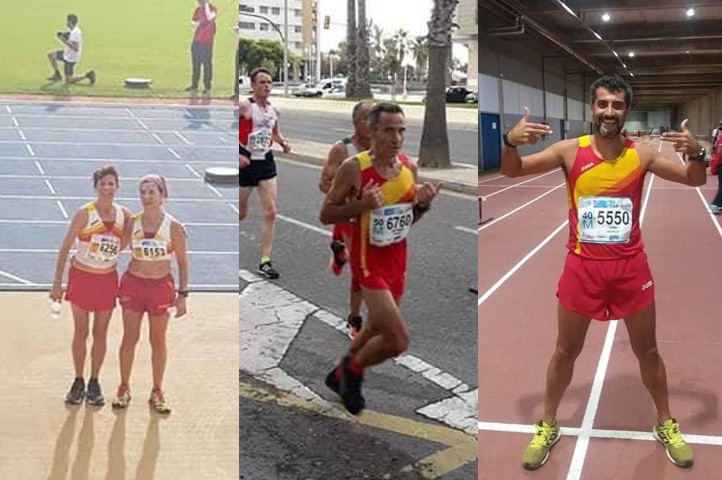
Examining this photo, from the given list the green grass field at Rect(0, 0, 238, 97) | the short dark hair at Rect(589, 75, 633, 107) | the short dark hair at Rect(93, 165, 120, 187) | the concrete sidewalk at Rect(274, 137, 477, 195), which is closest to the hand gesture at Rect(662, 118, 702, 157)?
the short dark hair at Rect(589, 75, 633, 107)

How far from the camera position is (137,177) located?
1.67 meters

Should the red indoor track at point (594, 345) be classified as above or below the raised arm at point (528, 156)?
below

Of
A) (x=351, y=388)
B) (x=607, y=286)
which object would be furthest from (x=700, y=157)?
(x=351, y=388)

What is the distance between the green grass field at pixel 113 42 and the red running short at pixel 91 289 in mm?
440

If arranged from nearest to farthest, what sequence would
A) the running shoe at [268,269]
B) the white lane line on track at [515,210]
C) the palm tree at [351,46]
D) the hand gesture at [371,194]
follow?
the hand gesture at [371,194]
the palm tree at [351,46]
the running shoe at [268,269]
the white lane line on track at [515,210]

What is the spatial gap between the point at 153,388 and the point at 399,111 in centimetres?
80

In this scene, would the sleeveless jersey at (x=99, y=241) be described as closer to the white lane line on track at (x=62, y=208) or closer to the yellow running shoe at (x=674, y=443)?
the white lane line on track at (x=62, y=208)

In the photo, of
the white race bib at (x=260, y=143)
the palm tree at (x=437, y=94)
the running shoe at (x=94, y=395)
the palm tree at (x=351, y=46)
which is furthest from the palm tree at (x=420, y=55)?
the running shoe at (x=94, y=395)

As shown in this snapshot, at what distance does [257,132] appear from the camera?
66.0 inches

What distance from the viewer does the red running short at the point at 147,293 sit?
64.5 inches

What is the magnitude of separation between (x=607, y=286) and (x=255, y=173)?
0.81 metres

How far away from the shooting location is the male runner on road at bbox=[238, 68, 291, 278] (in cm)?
165

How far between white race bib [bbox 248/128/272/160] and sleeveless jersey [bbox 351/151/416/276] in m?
0.26

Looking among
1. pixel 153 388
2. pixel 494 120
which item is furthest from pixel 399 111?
pixel 153 388
